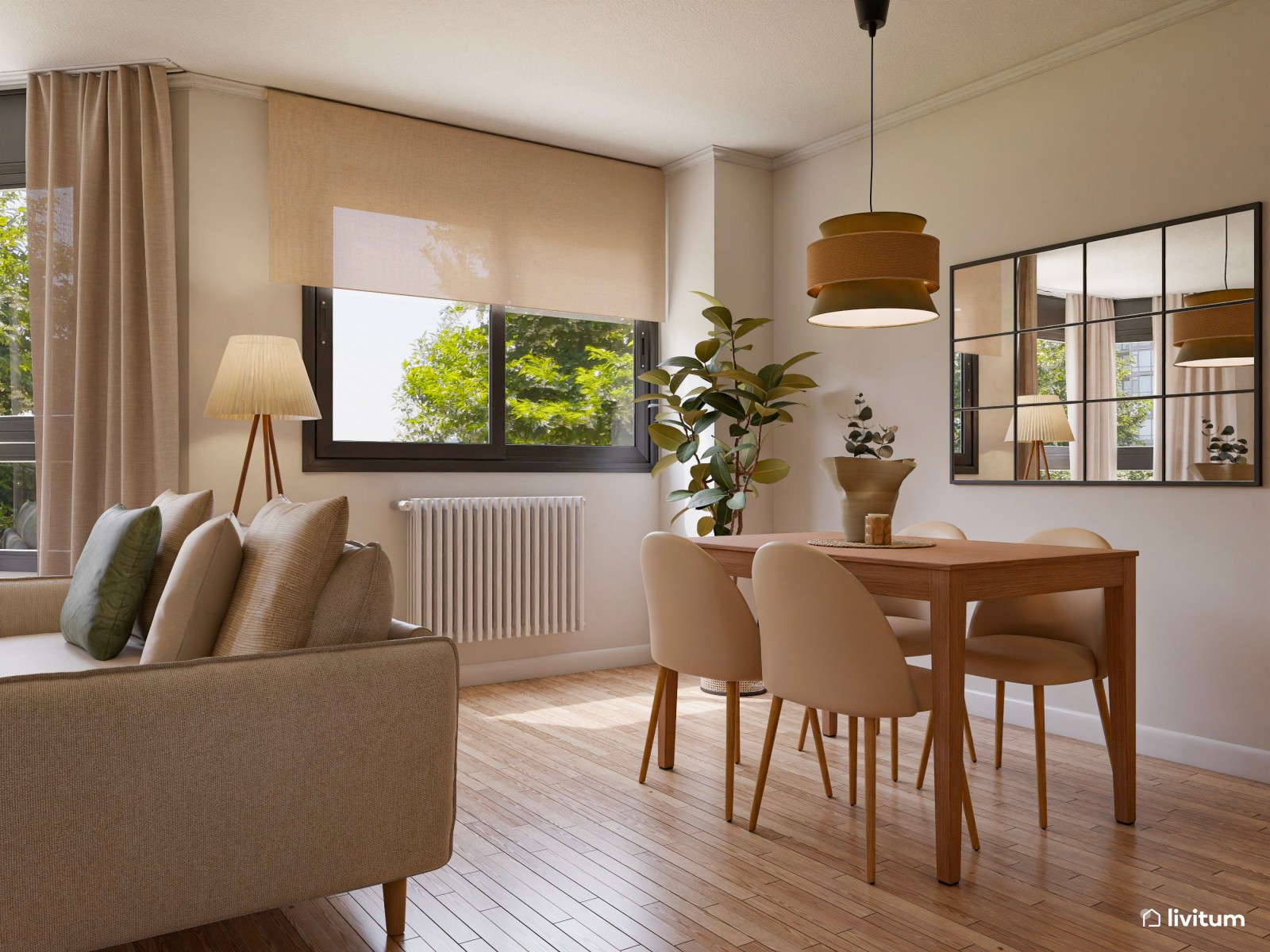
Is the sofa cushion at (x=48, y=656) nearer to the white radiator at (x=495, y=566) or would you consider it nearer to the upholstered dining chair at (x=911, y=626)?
the white radiator at (x=495, y=566)

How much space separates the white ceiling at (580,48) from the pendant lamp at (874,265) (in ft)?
3.48

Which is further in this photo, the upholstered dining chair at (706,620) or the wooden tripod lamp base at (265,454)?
the wooden tripod lamp base at (265,454)

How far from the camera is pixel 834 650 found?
2391mm

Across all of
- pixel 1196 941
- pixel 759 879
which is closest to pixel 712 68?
pixel 759 879

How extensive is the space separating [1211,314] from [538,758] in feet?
9.26

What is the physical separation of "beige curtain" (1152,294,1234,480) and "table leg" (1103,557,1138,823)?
2.84 feet

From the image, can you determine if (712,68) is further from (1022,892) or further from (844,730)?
(1022,892)

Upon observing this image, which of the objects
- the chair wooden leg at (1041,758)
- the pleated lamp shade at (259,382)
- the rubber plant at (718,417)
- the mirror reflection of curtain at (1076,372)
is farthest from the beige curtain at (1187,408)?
the pleated lamp shade at (259,382)

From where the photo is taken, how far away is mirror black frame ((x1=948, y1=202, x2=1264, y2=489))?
10.4ft

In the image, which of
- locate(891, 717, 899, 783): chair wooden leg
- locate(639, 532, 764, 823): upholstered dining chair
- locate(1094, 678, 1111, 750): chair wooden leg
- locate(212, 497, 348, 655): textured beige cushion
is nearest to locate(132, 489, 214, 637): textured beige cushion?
locate(212, 497, 348, 655): textured beige cushion

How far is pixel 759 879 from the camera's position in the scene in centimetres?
233

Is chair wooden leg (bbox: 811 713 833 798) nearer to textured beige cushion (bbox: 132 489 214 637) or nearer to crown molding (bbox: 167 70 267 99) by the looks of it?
textured beige cushion (bbox: 132 489 214 637)

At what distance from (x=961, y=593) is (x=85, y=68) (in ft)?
13.1

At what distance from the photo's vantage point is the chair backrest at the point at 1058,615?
2.86 m
